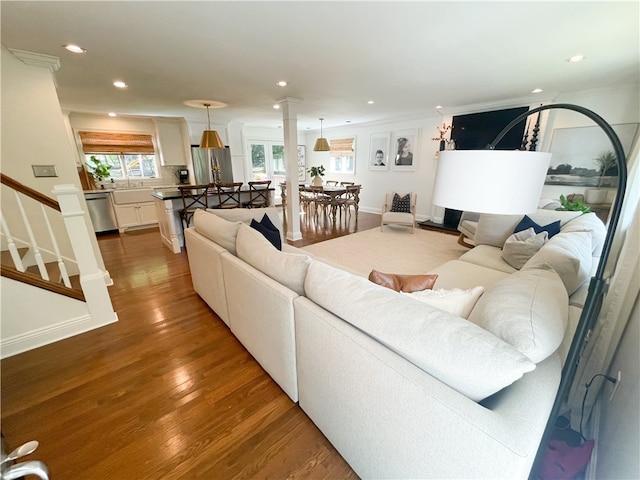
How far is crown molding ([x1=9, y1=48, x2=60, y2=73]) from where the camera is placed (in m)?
2.28

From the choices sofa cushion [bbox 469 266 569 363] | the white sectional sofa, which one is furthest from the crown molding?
sofa cushion [bbox 469 266 569 363]

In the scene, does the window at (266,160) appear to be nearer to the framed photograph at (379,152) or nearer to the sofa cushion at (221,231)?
the framed photograph at (379,152)

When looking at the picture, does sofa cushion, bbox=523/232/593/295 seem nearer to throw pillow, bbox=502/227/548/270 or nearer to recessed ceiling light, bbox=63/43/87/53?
throw pillow, bbox=502/227/548/270

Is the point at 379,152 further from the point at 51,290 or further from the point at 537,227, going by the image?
the point at 51,290

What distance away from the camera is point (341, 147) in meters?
7.73

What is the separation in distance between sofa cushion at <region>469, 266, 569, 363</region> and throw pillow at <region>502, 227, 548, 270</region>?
1403 mm

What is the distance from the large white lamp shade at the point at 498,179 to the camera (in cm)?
96

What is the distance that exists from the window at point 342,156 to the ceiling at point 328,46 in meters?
3.64

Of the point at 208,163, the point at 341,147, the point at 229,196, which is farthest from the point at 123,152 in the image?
the point at 341,147

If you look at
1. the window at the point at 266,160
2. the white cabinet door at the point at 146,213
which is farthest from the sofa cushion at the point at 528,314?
the window at the point at 266,160

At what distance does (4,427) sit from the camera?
1413 mm

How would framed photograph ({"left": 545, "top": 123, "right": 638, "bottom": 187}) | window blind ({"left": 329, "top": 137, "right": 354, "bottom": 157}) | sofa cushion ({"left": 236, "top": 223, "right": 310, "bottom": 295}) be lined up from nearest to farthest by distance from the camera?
1. sofa cushion ({"left": 236, "top": 223, "right": 310, "bottom": 295})
2. framed photograph ({"left": 545, "top": 123, "right": 638, "bottom": 187})
3. window blind ({"left": 329, "top": 137, "right": 354, "bottom": 157})

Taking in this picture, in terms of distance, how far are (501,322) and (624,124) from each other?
4836 millimetres

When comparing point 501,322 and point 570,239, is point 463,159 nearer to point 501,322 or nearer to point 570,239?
point 501,322
